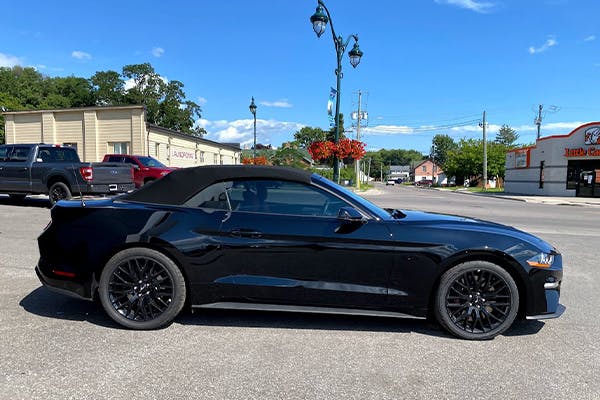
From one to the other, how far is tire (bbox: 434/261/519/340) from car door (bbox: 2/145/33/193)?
12536 mm

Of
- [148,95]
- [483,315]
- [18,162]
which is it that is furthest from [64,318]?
[148,95]

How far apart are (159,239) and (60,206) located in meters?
1.12

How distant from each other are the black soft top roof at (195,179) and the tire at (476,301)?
1575 mm

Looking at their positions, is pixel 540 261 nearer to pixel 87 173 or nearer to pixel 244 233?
pixel 244 233

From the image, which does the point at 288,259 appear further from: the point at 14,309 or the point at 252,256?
the point at 14,309

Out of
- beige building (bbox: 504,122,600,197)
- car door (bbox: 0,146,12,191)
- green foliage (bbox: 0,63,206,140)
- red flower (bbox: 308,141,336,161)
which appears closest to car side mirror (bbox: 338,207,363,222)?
car door (bbox: 0,146,12,191)

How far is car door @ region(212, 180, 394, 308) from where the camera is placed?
Answer: 362cm

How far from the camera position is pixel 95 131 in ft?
89.4

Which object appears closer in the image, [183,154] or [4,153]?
[4,153]

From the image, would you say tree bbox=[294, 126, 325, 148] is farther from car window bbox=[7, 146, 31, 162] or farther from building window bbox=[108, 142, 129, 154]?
car window bbox=[7, 146, 31, 162]

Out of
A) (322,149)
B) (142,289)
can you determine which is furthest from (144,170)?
(142,289)

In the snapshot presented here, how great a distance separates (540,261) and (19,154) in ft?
44.6

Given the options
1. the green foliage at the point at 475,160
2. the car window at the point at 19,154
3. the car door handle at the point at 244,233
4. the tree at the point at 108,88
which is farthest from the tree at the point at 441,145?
the car door handle at the point at 244,233

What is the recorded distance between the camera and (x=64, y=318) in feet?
13.1
